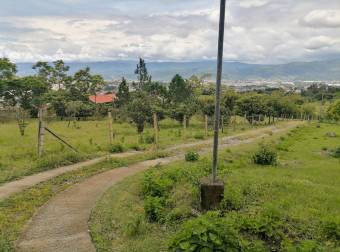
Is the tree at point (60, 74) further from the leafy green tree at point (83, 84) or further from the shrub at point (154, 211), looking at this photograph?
the shrub at point (154, 211)

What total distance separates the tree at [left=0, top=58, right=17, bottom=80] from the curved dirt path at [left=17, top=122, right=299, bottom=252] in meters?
40.7

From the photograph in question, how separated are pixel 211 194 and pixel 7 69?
47.3 metres

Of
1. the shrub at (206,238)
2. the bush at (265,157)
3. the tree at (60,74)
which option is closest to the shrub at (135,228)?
the shrub at (206,238)

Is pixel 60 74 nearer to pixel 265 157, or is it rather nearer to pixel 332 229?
pixel 265 157

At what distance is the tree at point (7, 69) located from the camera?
153 ft

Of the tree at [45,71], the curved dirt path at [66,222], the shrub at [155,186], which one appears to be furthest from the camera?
the tree at [45,71]

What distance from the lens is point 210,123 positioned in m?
39.8

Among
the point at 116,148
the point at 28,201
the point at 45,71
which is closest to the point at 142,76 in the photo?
the point at 45,71

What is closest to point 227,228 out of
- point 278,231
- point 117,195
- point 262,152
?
point 278,231

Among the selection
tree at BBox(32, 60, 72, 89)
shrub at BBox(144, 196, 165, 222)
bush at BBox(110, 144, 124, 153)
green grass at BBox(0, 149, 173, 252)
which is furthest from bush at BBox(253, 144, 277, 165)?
tree at BBox(32, 60, 72, 89)

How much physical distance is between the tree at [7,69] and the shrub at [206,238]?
47.4 meters

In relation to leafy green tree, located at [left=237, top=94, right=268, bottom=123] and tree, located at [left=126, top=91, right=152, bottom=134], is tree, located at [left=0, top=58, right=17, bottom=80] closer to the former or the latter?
tree, located at [left=126, top=91, right=152, bottom=134]

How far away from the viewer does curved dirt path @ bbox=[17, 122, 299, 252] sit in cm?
677

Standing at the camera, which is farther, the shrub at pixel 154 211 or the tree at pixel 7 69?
the tree at pixel 7 69
